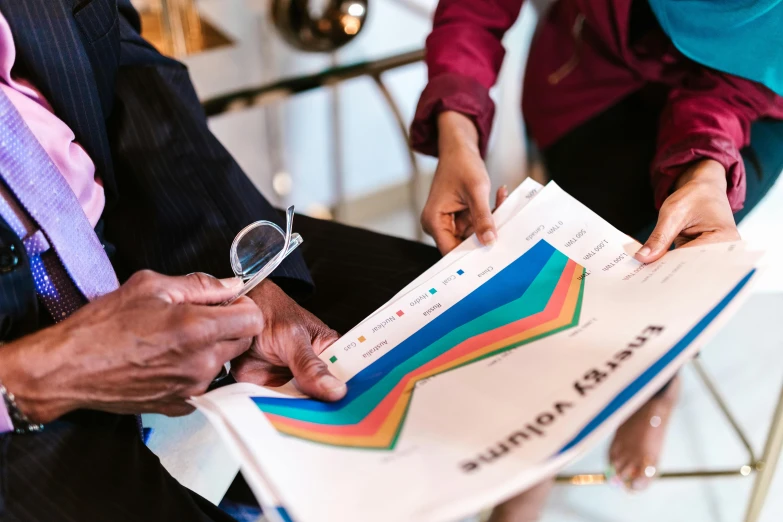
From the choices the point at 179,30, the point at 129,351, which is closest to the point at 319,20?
the point at 179,30

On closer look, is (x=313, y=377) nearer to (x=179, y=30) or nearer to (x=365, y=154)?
(x=179, y=30)

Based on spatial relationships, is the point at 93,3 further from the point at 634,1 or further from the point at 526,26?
the point at 526,26

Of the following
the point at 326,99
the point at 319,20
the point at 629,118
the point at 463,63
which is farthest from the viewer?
the point at 326,99

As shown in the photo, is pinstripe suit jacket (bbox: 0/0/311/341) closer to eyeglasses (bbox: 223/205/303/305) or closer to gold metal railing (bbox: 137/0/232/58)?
eyeglasses (bbox: 223/205/303/305)

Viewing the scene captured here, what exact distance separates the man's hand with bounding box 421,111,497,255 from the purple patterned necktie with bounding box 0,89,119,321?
361 millimetres

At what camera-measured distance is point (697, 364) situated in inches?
50.7

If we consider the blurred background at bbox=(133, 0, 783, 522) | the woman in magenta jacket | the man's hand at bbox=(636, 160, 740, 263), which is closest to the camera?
the man's hand at bbox=(636, 160, 740, 263)

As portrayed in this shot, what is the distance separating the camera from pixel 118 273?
30.0 inches

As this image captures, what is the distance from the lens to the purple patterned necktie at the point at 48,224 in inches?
21.9

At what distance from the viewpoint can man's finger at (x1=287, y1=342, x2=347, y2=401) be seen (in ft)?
1.72

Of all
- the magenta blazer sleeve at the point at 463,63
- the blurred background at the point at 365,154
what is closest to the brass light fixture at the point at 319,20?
the blurred background at the point at 365,154

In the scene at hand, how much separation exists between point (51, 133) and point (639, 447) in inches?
35.0

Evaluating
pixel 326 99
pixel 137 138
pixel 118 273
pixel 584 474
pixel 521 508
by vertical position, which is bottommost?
pixel 584 474

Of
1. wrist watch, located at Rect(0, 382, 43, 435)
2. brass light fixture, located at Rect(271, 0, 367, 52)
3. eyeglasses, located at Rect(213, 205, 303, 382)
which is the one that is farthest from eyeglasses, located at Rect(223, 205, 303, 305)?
brass light fixture, located at Rect(271, 0, 367, 52)
